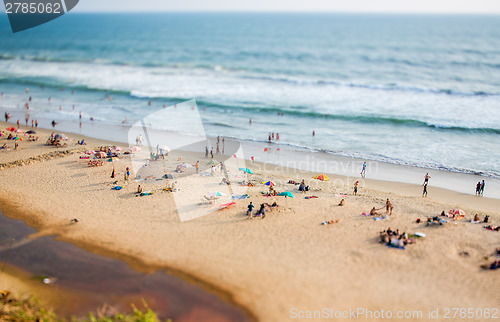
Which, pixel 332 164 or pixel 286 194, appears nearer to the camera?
pixel 286 194

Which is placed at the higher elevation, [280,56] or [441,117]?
[280,56]

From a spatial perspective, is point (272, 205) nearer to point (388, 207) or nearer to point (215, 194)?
point (215, 194)

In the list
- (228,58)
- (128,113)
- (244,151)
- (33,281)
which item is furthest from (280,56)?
(33,281)

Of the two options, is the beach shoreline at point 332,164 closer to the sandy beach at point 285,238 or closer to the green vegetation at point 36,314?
the sandy beach at point 285,238

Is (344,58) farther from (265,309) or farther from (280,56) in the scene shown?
(265,309)

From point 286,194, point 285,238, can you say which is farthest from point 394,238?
point 286,194

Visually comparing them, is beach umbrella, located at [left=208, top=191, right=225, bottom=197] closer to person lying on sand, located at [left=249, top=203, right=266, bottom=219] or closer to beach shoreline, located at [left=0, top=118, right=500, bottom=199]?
person lying on sand, located at [left=249, top=203, right=266, bottom=219]

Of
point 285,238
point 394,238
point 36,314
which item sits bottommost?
point 36,314
